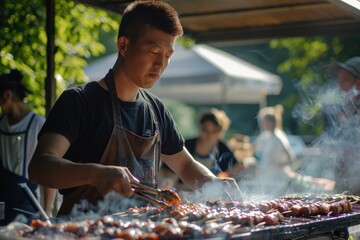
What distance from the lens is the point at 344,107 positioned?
6.64 meters

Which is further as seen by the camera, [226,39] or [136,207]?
[226,39]

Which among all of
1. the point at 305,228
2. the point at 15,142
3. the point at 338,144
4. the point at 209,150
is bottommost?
the point at 209,150

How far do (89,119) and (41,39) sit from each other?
3437 mm

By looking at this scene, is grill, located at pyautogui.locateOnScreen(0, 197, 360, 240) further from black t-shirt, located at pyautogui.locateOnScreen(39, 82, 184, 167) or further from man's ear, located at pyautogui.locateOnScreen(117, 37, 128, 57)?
Answer: man's ear, located at pyautogui.locateOnScreen(117, 37, 128, 57)

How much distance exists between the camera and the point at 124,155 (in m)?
3.96

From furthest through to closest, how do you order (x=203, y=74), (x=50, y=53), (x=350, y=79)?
1. (x=203, y=74)
2. (x=350, y=79)
3. (x=50, y=53)

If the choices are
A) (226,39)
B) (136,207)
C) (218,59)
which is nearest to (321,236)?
(136,207)

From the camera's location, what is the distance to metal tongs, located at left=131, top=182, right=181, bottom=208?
3.29 m

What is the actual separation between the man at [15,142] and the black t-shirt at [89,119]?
97.8 inches

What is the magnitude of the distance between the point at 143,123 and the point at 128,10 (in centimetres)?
81

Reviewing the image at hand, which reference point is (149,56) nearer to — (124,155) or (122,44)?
(122,44)

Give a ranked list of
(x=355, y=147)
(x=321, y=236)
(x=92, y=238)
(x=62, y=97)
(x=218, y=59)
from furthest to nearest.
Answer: (x=218, y=59) < (x=355, y=147) < (x=321, y=236) < (x=62, y=97) < (x=92, y=238)

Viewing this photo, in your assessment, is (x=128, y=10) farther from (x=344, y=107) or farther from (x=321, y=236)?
(x=344, y=107)

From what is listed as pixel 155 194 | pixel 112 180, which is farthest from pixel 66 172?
pixel 155 194
